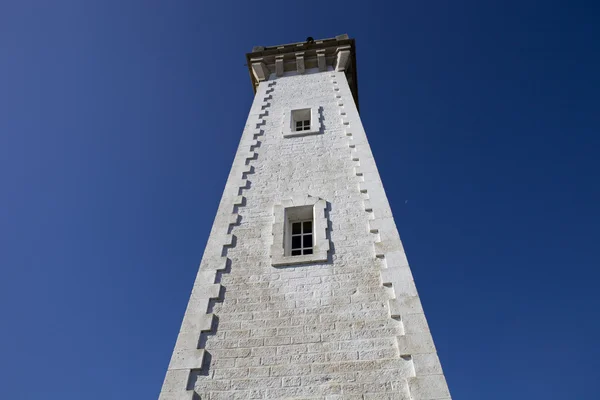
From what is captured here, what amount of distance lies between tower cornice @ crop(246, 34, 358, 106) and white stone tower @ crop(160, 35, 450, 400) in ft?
14.9

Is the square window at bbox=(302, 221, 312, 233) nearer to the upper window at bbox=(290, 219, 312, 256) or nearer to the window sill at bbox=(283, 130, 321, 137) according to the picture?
the upper window at bbox=(290, 219, 312, 256)

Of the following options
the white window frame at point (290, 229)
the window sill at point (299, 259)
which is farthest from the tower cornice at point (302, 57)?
the window sill at point (299, 259)

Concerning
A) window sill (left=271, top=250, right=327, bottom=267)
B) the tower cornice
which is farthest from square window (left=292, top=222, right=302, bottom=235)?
the tower cornice

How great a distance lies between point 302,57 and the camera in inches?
539

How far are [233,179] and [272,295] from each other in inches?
125

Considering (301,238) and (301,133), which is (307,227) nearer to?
(301,238)

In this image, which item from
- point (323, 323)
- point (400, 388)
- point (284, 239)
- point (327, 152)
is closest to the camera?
Result: point (400, 388)

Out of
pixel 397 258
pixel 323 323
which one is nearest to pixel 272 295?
pixel 323 323

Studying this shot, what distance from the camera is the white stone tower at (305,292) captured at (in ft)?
17.2

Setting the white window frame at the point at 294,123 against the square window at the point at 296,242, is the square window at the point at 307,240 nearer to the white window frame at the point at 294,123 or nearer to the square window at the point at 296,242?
the square window at the point at 296,242

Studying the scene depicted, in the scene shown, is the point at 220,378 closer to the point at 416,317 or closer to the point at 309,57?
the point at 416,317

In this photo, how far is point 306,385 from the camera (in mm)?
5230

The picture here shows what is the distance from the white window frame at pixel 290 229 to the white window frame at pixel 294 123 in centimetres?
257

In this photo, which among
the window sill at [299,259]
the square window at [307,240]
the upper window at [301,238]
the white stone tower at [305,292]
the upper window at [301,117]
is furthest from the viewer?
the upper window at [301,117]
